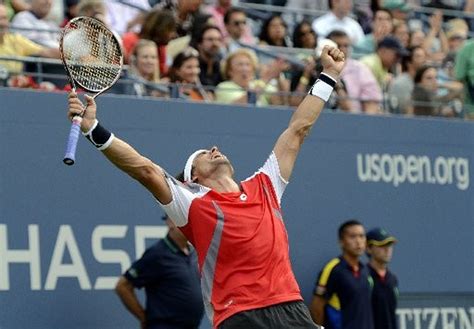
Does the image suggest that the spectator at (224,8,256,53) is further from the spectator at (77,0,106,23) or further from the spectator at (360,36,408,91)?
the spectator at (77,0,106,23)

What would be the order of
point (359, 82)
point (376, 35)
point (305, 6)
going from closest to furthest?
point (359, 82) < point (376, 35) < point (305, 6)

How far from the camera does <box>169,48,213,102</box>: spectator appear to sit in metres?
11.9

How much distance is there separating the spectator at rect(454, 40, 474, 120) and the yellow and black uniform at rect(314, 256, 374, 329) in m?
2.83

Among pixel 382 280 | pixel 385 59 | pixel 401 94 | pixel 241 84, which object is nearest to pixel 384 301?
pixel 382 280

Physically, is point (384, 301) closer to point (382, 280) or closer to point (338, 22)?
point (382, 280)

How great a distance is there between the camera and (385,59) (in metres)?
14.4

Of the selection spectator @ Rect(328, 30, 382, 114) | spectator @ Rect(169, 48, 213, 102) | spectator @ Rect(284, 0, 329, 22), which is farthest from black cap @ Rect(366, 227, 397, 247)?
spectator @ Rect(284, 0, 329, 22)

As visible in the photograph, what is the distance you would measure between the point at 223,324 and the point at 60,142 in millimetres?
3277

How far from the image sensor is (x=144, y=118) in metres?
11.5

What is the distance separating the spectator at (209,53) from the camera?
1270cm

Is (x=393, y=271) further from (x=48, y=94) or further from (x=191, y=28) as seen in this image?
(x=48, y=94)

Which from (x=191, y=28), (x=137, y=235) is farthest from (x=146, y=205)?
(x=191, y=28)

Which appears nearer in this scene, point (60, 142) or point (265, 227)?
point (265, 227)

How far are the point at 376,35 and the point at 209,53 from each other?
125 inches
